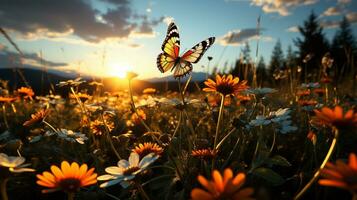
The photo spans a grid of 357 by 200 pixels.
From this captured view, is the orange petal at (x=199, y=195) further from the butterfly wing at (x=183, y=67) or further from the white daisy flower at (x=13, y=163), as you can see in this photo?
the butterfly wing at (x=183, y=67)

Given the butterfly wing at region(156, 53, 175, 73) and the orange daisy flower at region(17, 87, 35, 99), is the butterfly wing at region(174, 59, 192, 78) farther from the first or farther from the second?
the orange daisy flower at region(17, 87, 35, 99)

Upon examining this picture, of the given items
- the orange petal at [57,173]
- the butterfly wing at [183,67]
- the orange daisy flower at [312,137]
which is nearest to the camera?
the orange petal at [57,173]

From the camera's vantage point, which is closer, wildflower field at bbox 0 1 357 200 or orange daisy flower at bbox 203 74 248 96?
wildflower field at bbox 0 1 357 200

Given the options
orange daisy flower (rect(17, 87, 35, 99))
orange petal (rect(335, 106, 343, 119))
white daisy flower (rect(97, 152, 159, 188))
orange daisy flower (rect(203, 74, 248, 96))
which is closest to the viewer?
orange petal (rect(335, 106, 343, 119))

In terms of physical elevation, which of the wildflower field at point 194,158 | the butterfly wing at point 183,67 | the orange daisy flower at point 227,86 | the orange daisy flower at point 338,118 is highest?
the butterfly wing at point 183,67

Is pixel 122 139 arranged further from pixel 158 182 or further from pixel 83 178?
pixel 83 178

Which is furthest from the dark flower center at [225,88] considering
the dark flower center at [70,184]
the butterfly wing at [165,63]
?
the butterfly wing at [165,63]

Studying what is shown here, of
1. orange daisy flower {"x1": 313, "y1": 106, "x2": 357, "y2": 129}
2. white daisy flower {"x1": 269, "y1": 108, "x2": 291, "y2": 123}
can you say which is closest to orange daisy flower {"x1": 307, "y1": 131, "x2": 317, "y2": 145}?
white daisy flower {"x1": 269, "y1": 108, "x2": 291, "y2": 123}

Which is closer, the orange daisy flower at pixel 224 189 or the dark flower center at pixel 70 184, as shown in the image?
the orange daisy flower at pixel 224 189

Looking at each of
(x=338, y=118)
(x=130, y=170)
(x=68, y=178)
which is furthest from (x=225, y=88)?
(x=68, y=178)
